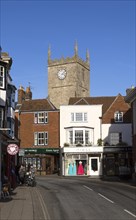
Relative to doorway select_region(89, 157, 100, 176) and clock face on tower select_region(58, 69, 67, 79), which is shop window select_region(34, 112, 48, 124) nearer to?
doorway select_region(89, 157, 100, 176)

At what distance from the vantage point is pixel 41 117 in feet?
194

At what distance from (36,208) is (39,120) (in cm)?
4069

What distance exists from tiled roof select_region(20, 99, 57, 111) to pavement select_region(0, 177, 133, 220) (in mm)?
35883

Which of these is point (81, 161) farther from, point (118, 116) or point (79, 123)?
point (118, 116)

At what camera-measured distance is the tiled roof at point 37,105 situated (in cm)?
5966

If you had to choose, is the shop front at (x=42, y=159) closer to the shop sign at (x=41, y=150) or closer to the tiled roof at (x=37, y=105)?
the shop sign at (x=41, y=150)

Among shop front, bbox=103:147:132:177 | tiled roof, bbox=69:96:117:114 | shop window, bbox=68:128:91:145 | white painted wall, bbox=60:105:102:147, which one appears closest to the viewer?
shop front, bbox=103:147:132:177

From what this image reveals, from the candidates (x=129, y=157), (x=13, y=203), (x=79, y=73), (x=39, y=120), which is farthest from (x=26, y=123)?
(x=79, y=73)

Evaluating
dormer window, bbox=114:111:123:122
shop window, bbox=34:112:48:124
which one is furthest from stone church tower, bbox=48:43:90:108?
dormer window, bbox=114:111:123:122

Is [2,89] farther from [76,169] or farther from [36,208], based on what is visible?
[76,169]

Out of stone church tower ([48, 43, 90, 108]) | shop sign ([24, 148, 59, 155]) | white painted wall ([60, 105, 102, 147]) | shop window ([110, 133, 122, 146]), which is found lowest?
shop sign ([24, 148, 59, 155])

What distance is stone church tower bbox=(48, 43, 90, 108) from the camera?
105 metres

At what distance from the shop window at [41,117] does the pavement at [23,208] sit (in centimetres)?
3492

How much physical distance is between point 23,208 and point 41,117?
4069cm
